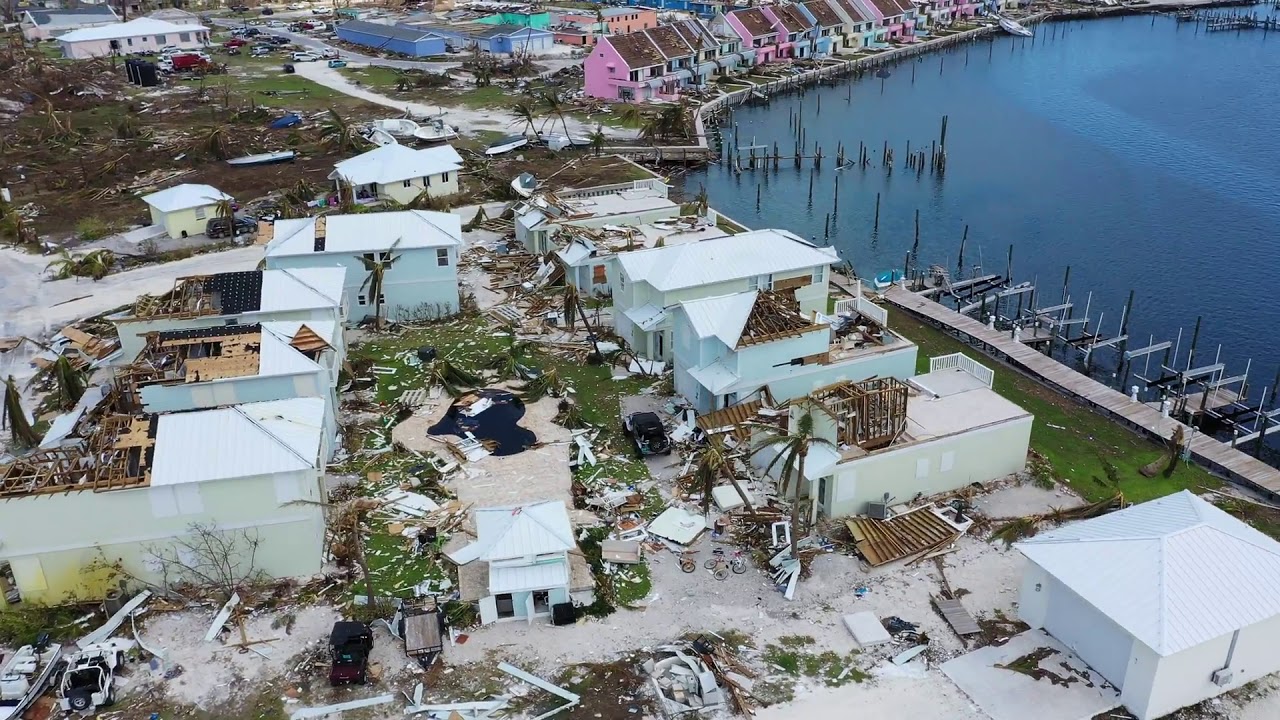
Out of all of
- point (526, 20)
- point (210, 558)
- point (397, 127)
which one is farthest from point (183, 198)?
point (526, 20)

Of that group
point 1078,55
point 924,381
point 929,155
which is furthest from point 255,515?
point 1078,55

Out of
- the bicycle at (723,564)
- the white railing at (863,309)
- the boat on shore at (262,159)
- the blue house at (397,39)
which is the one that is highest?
the blue house at (397,39)

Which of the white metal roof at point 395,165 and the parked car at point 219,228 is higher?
the white metal roof at point 395,165

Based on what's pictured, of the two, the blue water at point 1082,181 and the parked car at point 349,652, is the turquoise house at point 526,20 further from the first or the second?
the parked car at point 349,652

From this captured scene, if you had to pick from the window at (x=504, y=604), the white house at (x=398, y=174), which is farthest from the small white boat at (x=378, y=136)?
the window at (x=504, y=604)

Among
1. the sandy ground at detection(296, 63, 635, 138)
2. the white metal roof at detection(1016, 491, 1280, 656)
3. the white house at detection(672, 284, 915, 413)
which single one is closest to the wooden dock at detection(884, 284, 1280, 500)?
the white house at detection(672, 284, 915, 413)

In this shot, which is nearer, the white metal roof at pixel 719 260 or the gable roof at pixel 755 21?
the white metal roof at pixel 719 260
